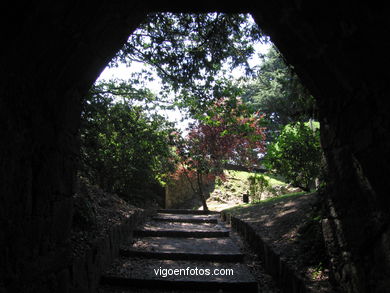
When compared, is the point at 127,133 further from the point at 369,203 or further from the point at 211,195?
the point at 211,195

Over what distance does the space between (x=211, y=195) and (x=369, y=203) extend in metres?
11.6

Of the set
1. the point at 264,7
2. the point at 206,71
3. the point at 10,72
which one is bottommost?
the point at 10,72

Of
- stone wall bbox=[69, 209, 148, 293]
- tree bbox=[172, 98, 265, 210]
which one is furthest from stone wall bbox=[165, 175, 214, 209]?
stone wall bbox=[69, 209, 148, 293]

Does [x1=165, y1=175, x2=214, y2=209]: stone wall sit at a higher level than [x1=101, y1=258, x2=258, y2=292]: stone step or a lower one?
higher

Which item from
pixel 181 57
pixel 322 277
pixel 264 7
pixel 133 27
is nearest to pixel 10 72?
pixel 133 27

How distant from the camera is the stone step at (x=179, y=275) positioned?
3232 millimetres

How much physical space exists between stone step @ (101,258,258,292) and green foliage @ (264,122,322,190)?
3396 millimetres

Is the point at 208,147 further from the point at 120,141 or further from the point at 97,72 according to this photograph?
the point at 97,72

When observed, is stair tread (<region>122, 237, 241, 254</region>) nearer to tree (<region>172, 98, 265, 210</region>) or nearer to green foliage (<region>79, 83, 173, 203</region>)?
green foliage (<region>79, 83, 173, 203</region>)

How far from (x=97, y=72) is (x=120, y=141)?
4.45 m

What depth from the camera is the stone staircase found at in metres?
3.25

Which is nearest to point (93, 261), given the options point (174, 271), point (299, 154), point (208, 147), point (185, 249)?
point (174, 271)

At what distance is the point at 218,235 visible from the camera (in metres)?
5.79

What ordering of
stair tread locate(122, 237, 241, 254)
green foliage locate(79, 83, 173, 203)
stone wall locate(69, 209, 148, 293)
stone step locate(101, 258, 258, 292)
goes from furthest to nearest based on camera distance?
green foliage locate(79, 83, 173, 203) < stair tread locate(122, 237, 241, 254) < stone step locate(101, 258, 258, 292) < stone wall locate(69, 209, 148, 293)
